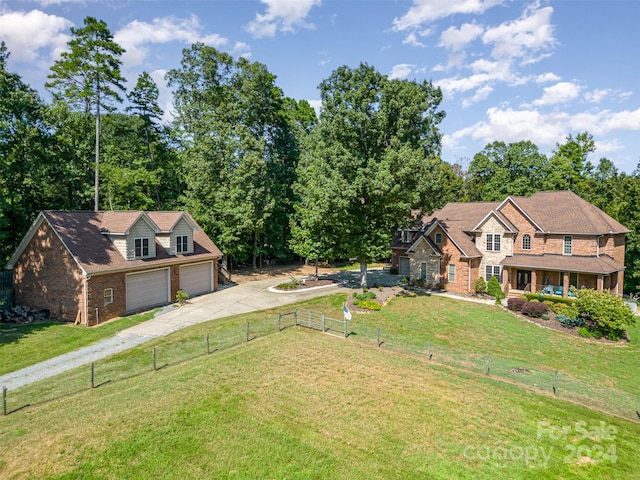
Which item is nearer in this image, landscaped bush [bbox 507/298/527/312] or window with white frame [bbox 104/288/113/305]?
window with white frame [bbox 104/288/113/305]

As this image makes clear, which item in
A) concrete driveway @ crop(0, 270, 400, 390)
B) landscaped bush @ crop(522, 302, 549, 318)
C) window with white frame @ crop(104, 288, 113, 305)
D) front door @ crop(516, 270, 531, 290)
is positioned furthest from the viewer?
front door @ crop(516, 270, 531, 290)

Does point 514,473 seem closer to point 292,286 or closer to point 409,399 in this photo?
point 409,399

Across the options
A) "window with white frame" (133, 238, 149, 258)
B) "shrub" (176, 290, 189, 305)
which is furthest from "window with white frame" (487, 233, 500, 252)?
"window with white frame" (133, 238, 149, 258)

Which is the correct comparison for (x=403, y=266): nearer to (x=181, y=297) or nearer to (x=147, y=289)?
(x=181, y=297)

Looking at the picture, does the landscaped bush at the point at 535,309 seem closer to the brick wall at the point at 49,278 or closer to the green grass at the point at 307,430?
the green grass at the point at 307,430

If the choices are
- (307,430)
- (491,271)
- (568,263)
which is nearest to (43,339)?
(307,430)

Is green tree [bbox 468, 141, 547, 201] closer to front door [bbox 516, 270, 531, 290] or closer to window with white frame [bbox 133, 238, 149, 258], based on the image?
front door [bbox 516, 270, 531, 290]
